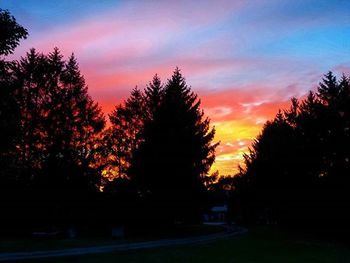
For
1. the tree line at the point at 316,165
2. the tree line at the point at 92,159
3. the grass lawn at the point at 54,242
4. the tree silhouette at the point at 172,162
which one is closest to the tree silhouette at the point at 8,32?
the grass lawn at the point at 54,242

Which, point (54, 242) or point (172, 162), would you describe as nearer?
point (54, 242)

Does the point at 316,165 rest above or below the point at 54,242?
above

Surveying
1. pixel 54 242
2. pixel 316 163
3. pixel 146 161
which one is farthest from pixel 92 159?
pixel 316 163

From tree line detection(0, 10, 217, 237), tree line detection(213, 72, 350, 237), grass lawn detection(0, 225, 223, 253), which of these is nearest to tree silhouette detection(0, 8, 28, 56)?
grass lawn detection(0, 225, 223, 253)

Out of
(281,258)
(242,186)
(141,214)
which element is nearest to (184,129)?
(141,214)

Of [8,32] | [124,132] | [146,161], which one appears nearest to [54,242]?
[146,161]

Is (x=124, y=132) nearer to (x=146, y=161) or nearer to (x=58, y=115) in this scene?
(x=58, y=115)

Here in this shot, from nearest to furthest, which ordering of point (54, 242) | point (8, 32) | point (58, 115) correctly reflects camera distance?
point (8, 32) < point (54, 242) < point (58, 115)

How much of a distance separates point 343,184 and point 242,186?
31.2m

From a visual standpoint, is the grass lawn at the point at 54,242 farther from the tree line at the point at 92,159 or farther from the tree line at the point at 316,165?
the tree line at the point at 316,165

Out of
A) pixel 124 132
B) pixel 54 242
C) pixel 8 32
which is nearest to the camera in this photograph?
pixel 8 32

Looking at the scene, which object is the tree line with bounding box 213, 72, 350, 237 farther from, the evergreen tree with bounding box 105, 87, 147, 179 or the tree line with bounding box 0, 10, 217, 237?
the evergreen tree with bounding box 105, 87, 147, 179

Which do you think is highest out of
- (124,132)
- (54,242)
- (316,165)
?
(124,132)

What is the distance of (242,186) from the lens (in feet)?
234
